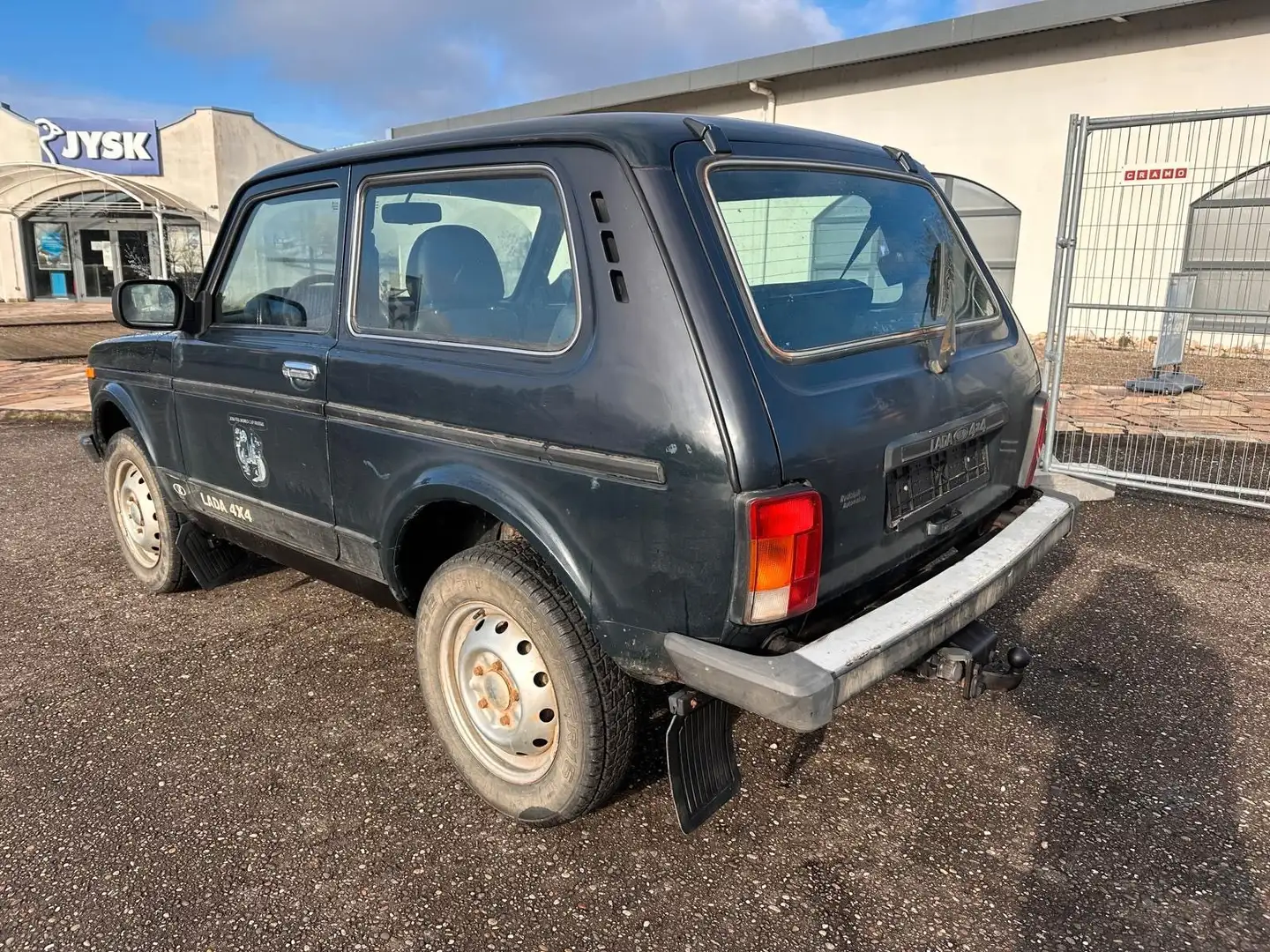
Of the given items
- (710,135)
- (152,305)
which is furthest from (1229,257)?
(152,305)

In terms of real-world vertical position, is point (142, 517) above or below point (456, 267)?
below

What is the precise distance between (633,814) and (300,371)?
187cm

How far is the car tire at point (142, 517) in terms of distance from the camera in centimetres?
433

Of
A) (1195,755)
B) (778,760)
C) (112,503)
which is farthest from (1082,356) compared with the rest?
(112,503)

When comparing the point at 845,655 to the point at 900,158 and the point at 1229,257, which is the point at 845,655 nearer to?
the point at 900,158

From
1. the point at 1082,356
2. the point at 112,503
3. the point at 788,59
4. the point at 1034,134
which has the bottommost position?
the point at 112,503

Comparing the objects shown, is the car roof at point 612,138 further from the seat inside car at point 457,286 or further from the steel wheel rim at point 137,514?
the steel wheel rim at point 137,514

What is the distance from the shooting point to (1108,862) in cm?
250

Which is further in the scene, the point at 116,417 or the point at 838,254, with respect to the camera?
the point at 116,417

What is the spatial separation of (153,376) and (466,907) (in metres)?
2.87

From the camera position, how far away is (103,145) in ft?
91.8

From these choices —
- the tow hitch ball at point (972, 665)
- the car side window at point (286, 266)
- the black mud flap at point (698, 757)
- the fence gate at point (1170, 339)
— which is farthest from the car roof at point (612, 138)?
the fence gate at point (1170, 339)

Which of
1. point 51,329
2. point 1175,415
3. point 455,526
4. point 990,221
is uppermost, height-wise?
point 990,221

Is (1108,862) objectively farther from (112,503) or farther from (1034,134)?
(1034,134)
